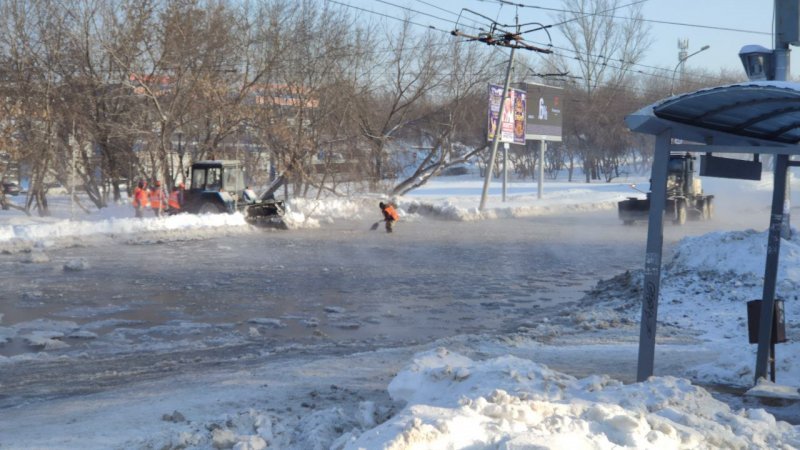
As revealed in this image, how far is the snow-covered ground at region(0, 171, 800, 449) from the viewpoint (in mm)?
5332

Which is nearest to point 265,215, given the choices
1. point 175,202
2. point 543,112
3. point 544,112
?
point 175,202

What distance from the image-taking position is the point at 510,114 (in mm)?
42812

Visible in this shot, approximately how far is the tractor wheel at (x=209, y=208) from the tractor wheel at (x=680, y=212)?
1769cm

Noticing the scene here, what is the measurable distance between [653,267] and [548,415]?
3.00 m

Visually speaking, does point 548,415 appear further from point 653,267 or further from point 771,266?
point 771,266

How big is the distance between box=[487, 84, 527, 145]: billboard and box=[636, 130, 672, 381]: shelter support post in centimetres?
3202

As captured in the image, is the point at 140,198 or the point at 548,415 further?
the point at 140,198

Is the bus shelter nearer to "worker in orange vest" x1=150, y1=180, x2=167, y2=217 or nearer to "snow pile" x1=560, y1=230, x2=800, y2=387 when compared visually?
"snow pile" x1=560, y1=230, x2=800, y2=387

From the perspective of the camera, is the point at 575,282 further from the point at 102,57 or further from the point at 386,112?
the point at 386,112

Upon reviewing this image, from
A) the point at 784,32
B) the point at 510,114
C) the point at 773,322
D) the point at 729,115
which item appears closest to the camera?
the point at 729,115

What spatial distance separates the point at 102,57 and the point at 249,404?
Answer: 96.2 ft

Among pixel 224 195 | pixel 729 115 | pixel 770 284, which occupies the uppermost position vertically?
pixel 729 115

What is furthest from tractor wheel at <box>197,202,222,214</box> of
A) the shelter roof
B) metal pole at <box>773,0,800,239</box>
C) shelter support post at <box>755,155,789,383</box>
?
shelter support post at <box>755,155,789,383</box>

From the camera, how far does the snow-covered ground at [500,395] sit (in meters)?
5.33
